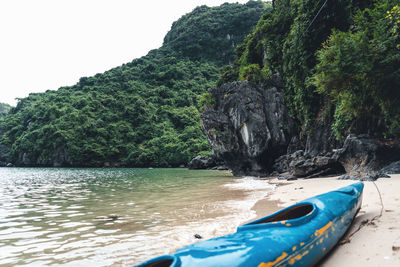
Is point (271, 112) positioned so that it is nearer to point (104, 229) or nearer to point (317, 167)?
point (317, 167)

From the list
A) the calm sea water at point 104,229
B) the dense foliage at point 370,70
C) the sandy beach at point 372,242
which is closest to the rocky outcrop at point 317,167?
the dense foliage at point 370,70

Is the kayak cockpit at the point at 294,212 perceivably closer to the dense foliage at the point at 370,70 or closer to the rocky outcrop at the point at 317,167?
the dense foliage at the point at 370,70

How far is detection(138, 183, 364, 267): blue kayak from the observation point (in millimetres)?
2123

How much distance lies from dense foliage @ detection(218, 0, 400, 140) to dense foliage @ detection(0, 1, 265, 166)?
34624mm

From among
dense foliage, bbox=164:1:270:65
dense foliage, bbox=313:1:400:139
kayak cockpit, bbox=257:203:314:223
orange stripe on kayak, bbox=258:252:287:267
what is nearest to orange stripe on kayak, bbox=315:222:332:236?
kayak cockpit, bbox=257:203:314:223

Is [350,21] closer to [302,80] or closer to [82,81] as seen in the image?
[302,80]

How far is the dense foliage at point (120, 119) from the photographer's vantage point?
5741 centimetres

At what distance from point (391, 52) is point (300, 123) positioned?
44.6 feet

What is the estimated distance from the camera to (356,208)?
417cm

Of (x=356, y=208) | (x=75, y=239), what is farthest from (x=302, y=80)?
(x=75, y=239)

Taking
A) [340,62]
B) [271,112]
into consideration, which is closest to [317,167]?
[340,62]

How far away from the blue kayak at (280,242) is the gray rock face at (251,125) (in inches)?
791

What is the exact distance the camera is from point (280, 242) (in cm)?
250

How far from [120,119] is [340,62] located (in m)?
62.6
